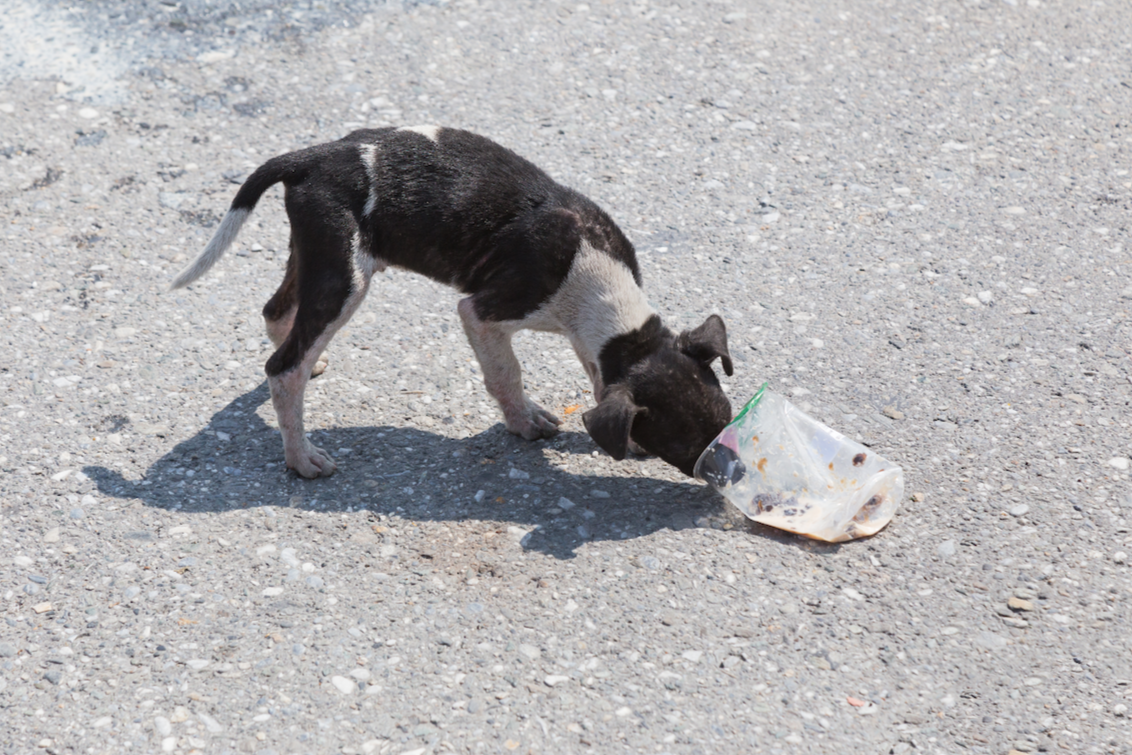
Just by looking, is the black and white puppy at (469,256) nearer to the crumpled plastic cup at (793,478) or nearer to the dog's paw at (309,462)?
the dog's paw at (309,462)

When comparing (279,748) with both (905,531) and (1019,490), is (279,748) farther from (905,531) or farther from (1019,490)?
(1019,490)

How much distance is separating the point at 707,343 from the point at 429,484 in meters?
1.45

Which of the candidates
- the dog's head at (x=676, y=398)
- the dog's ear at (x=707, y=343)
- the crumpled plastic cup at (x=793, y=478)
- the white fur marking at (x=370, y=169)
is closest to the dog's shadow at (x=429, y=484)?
the crumpled plastic cup at (x=793, y=478)

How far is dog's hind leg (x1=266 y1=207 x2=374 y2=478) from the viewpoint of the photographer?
4.84 metres

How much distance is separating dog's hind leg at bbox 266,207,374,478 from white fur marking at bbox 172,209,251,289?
29 cm

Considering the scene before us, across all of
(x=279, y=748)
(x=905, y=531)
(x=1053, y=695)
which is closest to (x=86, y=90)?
(x=279, y=748)

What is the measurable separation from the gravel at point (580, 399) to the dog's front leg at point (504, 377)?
4.4 inches

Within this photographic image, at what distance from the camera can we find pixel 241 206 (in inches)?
198

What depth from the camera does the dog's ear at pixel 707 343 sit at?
468 cm

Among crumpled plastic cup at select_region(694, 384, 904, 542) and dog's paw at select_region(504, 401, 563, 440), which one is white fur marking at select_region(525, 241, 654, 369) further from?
crumpled plastic cup at select_region(694, 384, 904, 542)

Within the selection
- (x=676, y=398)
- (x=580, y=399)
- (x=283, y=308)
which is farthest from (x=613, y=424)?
(x=283, y=308)

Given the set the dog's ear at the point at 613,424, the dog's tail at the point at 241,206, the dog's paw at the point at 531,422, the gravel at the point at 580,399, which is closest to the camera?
the gravel at the point at 580,399

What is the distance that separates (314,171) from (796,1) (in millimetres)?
5440

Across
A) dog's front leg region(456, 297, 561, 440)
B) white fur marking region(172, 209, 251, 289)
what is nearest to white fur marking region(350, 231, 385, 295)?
dog's front leg region(456, 297, 561, 440)
